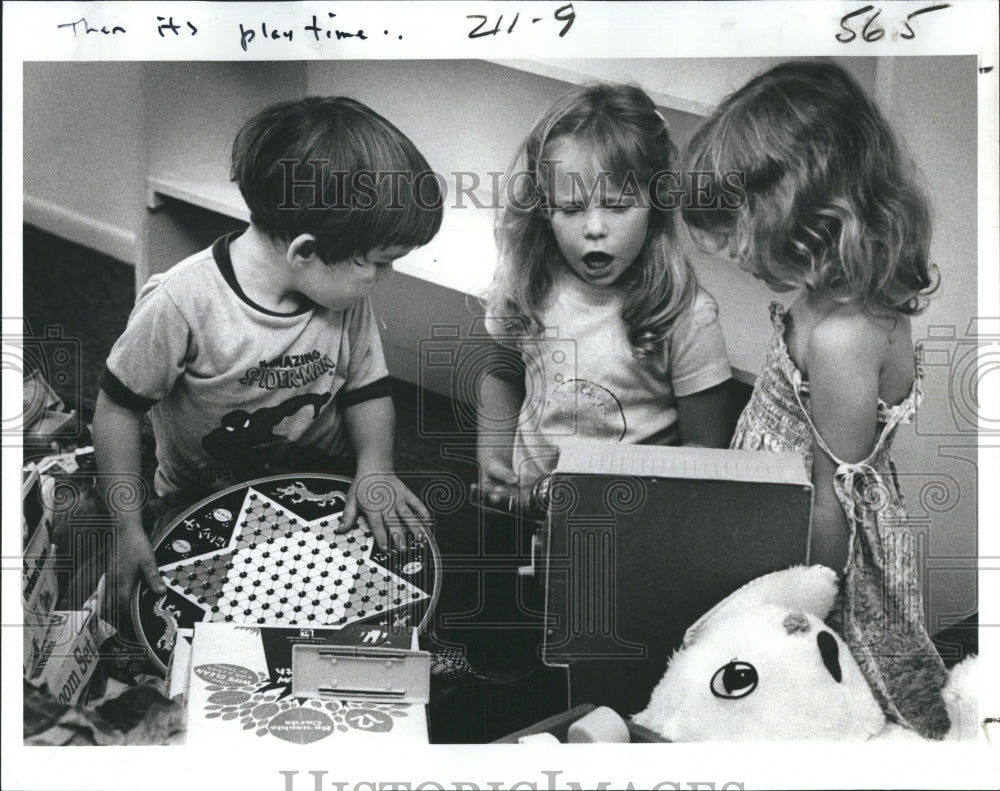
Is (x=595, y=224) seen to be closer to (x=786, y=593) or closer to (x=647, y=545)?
(x=647, y=545)

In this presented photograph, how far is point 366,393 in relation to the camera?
1.63 metres

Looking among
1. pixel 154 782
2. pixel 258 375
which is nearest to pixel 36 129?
pixel 258 375

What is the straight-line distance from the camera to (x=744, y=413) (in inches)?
63.8

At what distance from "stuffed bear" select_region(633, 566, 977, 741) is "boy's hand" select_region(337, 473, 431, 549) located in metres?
Result: 0.36

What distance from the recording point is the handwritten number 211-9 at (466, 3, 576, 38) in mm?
1607

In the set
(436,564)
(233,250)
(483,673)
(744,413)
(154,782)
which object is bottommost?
(154,782)

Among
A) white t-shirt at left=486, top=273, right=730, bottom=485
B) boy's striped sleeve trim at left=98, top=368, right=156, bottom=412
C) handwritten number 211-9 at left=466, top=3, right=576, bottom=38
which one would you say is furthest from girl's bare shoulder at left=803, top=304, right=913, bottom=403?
boy's striped sleeve trim at left=98, top=368, right=156, bottom=412

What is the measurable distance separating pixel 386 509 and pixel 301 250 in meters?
0.34

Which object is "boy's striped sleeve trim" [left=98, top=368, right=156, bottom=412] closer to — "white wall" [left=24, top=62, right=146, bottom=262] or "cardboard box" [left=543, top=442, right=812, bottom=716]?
"white wall" [left=24, top=62, right=146, bottom=262]

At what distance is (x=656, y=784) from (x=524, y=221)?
0.71 metres

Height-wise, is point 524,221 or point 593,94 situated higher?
point 593,94

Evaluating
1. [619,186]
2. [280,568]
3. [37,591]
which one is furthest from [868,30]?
[37,591]

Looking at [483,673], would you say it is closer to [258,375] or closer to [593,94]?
[258,375]

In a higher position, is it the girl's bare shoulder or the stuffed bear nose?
the girl's bare shoulder
